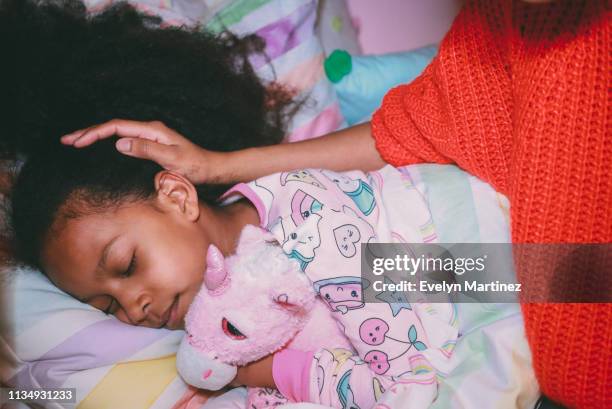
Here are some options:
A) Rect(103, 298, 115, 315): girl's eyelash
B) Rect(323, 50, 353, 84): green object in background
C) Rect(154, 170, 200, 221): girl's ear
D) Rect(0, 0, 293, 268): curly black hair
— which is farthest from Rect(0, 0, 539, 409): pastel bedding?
Rect(323, 50, 353, 84): green object in background

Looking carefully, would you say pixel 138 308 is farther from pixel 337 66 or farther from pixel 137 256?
pixel 337 66

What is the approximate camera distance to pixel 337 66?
4.06 ft

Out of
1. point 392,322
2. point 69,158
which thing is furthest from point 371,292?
point 69,158

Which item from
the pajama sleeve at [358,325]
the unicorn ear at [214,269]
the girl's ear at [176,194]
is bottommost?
the pajama sleeve at [358,325]

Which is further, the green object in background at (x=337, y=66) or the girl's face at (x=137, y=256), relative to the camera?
the green object in background at (x=337, y=66)

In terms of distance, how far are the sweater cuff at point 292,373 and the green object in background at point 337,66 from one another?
2.38 feet

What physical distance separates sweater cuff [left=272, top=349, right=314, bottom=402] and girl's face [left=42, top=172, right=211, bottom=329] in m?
0.21

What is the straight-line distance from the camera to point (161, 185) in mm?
899

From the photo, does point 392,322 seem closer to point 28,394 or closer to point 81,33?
point 28,394

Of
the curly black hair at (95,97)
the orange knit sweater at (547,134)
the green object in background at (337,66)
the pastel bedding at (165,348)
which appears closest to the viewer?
the orange knit sweater at (547,134)

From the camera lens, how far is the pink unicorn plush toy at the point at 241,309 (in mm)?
823

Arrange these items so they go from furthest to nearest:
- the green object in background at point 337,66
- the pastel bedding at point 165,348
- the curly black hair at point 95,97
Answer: the green object in background at point 337,66 < the curly black hair at point 95,97 < the pastel bedding at point 165,348

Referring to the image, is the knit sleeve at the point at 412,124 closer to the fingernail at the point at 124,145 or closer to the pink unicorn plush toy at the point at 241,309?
the pink unicorn plush toy at the point at 241,309

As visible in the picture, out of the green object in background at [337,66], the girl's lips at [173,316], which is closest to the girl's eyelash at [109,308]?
the girl's lips at [173,316]
